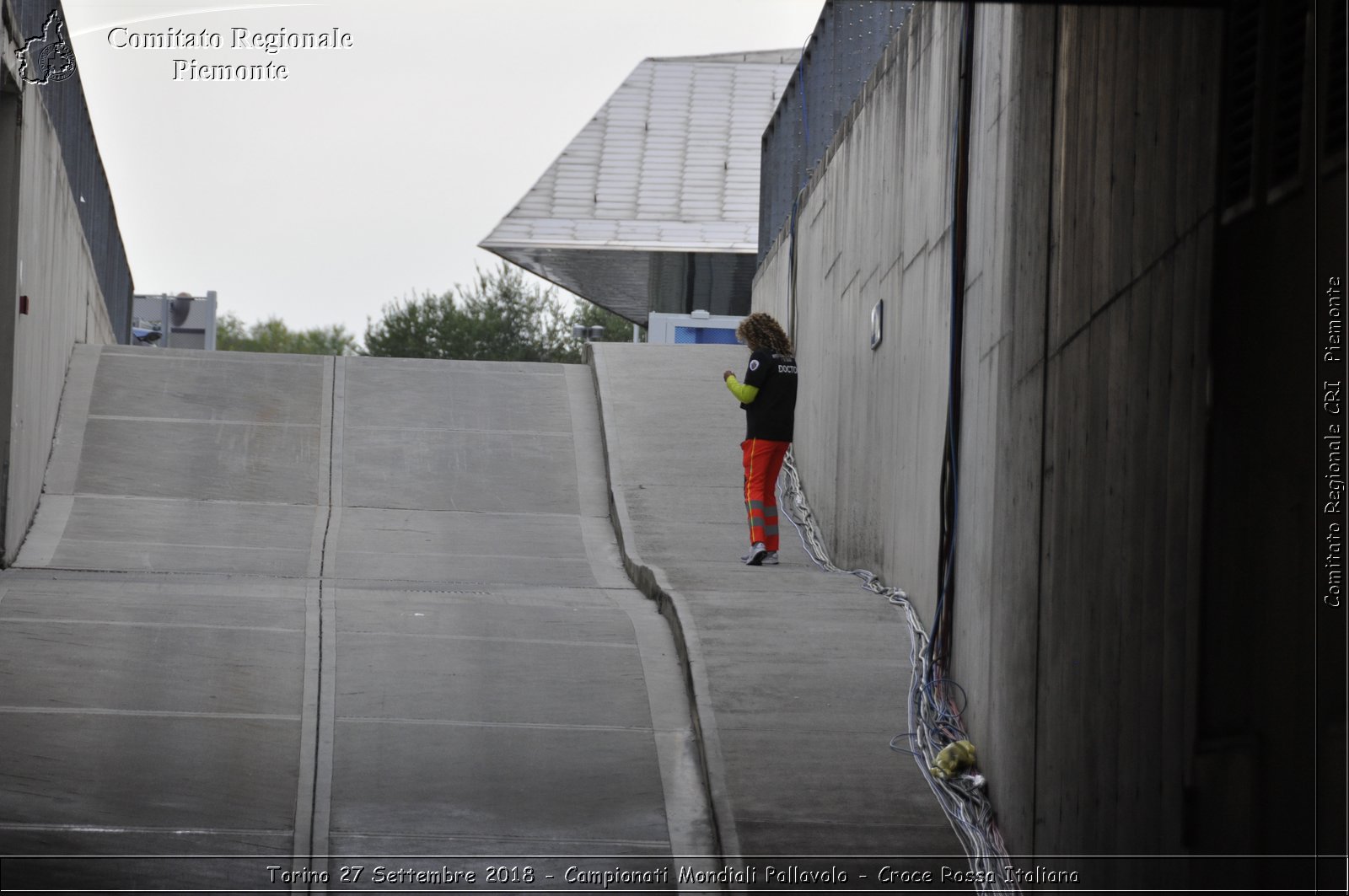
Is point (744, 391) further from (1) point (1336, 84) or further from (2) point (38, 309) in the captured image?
(1) point (1336, 84)

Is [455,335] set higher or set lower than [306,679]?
higher

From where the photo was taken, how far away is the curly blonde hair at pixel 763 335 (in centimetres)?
1101

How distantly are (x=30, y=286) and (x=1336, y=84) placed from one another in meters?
9.33

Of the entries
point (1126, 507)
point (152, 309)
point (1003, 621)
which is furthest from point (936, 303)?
point (152, 309)

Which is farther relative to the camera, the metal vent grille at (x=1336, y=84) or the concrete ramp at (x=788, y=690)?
the concrete ramp at (x=788, y=690)

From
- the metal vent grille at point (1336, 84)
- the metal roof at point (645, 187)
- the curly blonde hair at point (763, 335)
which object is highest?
the metal roof at point (645, 187)

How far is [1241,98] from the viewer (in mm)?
4516

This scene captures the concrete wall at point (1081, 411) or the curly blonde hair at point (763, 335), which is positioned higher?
the curly blonde hair at point (763, 335)

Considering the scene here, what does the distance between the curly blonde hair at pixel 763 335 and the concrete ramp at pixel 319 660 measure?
6.25 feet

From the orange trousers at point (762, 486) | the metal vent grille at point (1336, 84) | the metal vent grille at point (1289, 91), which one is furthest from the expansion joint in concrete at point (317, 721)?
the metal vent grille at point (1336, 84)

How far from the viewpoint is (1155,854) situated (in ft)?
15.8

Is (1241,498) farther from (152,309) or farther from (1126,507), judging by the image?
(152,309)

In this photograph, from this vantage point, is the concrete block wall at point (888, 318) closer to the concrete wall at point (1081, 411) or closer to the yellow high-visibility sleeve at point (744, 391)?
the concrete wall at point (1081, 411)

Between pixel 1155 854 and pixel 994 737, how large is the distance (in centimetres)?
131
